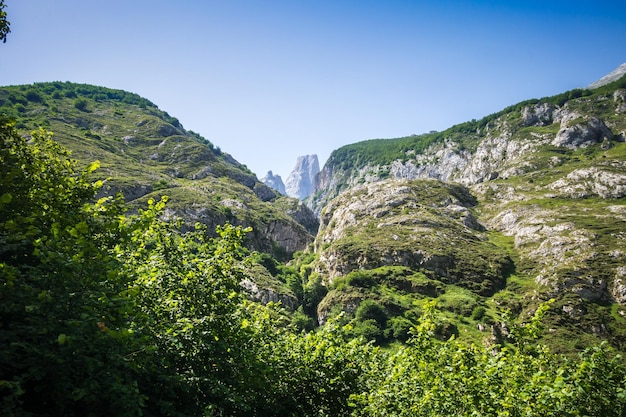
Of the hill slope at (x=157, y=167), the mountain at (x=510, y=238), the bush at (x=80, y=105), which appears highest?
the bush at (x=80, y=105)

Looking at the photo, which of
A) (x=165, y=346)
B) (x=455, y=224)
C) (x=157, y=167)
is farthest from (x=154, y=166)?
(x=165, y=346)

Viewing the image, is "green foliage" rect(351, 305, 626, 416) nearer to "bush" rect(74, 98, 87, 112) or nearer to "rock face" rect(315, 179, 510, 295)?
"rock face" rect(315, 179, 510, 295)

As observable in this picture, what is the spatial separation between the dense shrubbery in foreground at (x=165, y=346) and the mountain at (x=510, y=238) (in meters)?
61.2

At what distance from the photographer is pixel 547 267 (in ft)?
269

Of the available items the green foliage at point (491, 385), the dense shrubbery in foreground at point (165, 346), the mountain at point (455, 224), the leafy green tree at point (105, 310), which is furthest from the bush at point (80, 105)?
the green foliage at point (491, 385)

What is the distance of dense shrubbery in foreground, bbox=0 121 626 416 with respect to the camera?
21.2ft

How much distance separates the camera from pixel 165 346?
31.7ft

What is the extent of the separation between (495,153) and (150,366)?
18808 centimetres

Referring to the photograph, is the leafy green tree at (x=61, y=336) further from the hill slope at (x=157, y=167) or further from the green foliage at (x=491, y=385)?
the hill slope at (x=157, y=167)

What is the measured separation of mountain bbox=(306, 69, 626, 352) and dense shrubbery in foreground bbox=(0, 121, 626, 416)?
201 feet

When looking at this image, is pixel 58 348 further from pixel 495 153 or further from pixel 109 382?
pixel 495 153

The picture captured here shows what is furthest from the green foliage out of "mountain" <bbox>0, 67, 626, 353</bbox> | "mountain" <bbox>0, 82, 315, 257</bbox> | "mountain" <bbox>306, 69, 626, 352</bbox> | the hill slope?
"mountain" <bbox>0, 82, 315, 257</bbox>

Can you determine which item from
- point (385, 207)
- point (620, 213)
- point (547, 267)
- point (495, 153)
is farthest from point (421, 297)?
point (495, 153)

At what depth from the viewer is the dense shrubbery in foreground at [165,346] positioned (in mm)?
6465
